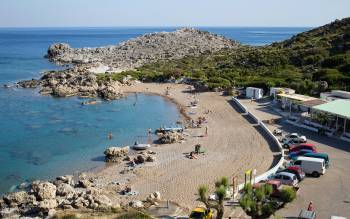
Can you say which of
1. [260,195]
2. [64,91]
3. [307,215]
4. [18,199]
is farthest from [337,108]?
[64,91]

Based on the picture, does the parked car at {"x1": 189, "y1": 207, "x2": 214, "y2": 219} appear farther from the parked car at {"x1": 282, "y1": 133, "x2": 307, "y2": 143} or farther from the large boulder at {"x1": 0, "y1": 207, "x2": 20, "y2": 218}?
the parked car at {"x1": 282, "y1": 133, "x2": 307, "y2": 143}

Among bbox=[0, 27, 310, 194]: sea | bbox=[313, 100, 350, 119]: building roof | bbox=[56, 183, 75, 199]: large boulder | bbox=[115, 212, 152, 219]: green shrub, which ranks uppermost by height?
bbox=[313, 100, 350, 119]: building roof

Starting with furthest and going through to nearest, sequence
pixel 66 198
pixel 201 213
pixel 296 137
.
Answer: pixel 296 137, pixel 66 198, pixel 201 213

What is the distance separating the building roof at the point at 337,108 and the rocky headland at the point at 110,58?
31587mm

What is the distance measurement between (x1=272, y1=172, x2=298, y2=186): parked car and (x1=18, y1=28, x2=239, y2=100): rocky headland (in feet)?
128

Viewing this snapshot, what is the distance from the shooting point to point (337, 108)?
3566cm

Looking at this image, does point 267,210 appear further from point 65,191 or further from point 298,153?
point 65,191

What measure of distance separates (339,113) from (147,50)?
8729 cm

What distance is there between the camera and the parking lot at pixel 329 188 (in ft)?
69.8

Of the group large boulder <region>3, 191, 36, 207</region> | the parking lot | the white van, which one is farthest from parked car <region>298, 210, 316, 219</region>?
large boulder <region>3, 191, 36, 207</region>

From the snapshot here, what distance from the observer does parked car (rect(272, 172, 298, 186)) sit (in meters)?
23.8

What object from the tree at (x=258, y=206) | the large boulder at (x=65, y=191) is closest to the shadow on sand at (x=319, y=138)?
the tree at (x=258, y=206)

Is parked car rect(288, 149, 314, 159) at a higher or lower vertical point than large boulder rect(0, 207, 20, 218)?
higher

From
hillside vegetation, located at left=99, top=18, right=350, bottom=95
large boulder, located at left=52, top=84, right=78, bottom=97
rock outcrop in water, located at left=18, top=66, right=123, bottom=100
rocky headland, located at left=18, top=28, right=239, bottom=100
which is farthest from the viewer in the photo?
rocky headland, located at left=18, top=28, right=239, bottom=100
